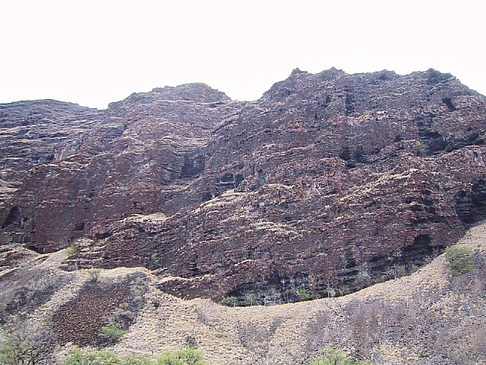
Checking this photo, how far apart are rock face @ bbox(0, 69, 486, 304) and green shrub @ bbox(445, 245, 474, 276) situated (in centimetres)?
304

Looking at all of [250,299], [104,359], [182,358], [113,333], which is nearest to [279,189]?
[250,299]

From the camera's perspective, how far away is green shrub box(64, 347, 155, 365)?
83.5 feet

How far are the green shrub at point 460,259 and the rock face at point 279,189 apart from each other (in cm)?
304

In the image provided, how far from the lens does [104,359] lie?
86.2ft

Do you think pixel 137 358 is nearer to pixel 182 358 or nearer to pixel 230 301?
pixel 182 358

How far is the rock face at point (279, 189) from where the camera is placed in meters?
32.8

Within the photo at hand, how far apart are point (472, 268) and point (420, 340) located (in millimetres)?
6530

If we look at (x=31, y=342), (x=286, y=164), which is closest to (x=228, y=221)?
(x=286, y=164)

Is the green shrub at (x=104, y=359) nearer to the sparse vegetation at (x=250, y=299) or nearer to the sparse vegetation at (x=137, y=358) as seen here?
the sparse vegetation at (x=137, y=358)

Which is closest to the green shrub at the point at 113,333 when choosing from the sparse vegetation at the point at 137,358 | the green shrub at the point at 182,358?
the sparse vegetation at the point at 137,358

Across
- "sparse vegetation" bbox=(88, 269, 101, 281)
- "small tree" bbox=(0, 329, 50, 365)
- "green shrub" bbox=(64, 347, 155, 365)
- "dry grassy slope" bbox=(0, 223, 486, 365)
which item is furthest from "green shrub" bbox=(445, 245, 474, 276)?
"sparse vegetation" bbox=(88, 269, 101, 281)

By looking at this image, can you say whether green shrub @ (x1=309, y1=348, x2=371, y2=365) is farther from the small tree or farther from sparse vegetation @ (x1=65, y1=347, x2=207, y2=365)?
the small tree

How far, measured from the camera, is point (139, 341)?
29344 mm

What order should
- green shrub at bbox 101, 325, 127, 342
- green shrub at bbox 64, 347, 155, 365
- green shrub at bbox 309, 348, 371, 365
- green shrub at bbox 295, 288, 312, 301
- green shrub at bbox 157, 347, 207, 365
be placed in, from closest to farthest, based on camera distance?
green shrub at bbox 309, 348, 371, 365
green shrub at bbox 157, 347, 207, 365
green shrub at bbox 64, 347, 155, 365
green shrub at bbox 101, 325, 127, 342
green shrub at bbox 295, 288, 312, 301
